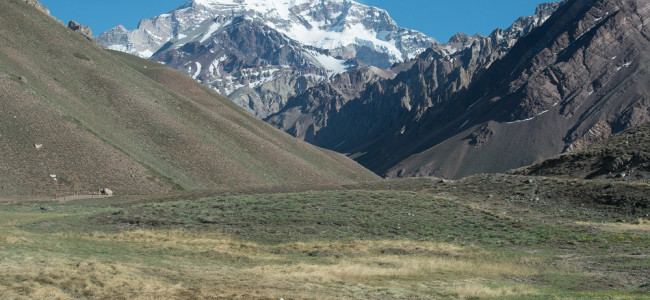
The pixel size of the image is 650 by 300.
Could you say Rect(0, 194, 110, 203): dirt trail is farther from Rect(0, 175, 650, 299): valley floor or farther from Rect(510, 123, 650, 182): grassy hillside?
Rect(510, 123, 650, 182): grassy hillside

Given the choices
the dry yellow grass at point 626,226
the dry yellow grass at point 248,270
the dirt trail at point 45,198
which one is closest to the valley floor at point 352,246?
the dry yellow grass at point 248,270

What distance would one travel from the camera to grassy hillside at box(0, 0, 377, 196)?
7838 cm

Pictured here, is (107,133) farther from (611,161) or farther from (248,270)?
(248,270)

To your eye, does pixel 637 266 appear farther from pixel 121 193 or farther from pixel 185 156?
pixel 185 156

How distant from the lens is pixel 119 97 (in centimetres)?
10950

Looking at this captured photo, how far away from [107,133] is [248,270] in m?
74.3

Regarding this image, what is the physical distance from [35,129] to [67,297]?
69540mm

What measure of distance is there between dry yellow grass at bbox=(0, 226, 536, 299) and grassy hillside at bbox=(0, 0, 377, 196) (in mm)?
43617

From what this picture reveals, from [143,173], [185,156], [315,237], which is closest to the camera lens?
[315,237]

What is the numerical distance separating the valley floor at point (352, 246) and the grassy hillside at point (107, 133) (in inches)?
830

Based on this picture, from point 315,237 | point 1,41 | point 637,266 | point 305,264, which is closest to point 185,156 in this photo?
point 1,41

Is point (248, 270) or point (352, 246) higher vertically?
point (352, 246)

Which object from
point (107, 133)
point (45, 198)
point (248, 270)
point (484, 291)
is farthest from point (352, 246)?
point (107, 133)

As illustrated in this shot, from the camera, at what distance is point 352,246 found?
117 ft
